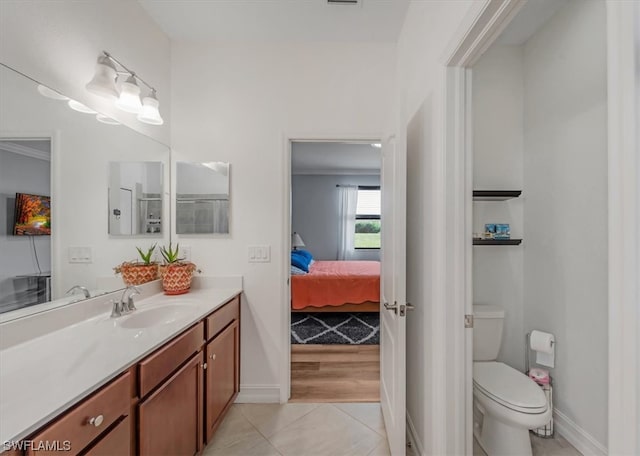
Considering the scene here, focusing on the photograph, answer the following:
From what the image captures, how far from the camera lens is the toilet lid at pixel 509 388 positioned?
1.43 meters

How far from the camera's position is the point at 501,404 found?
1470mm

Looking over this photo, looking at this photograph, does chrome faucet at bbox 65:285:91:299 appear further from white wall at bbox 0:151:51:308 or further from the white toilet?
the white toilet

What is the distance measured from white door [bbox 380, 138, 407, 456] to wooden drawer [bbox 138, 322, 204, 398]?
101 cm

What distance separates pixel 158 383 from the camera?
1.16 meters

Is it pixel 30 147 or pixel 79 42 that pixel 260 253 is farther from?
pixel 79 42

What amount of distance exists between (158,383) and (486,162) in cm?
235

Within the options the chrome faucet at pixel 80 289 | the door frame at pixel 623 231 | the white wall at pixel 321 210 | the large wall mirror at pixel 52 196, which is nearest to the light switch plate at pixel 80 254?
the large wall mirror at pixel 52 196

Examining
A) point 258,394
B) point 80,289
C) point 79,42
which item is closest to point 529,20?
point 79,42

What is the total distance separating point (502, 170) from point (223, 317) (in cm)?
219

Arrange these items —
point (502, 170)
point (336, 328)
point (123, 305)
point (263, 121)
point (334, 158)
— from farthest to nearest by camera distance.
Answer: point (334, 158)
point (336, 328)
point (263, 121)
point (502, 170)
point (123, 305)

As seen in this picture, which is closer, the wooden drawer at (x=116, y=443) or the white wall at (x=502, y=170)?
the wooden drawer at (x=116, y=443)

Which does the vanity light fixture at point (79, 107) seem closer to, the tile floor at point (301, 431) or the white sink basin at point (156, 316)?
the white sink basin at point (156, 316)

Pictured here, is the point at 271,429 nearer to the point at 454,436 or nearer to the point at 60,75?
the point at 454,436

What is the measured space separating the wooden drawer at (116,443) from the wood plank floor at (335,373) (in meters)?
1.37
